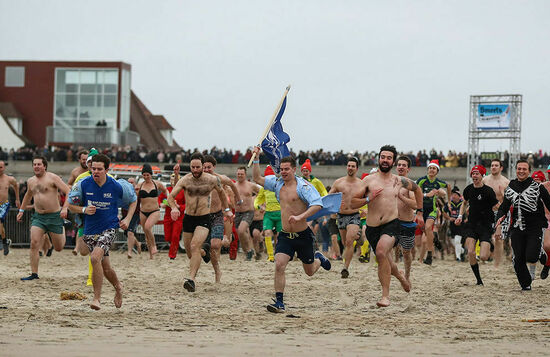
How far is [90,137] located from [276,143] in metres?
47.5

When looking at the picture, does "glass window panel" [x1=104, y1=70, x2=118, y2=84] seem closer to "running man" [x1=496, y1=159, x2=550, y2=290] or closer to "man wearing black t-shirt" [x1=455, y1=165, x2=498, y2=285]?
"man wearing black t-shirt" [x1=455, y1=165, x2=498, y2=285]

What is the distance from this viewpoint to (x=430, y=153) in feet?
138

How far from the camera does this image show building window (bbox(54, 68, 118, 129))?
198 ft

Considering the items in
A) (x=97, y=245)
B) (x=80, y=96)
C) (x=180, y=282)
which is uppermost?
(x=80, y=96)

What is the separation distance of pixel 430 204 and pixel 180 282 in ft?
21.2

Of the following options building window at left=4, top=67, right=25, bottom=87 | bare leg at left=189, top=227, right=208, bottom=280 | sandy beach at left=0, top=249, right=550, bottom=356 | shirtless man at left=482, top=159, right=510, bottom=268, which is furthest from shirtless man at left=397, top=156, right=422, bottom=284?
building window at left=4, top=67, right=25, bottom=87

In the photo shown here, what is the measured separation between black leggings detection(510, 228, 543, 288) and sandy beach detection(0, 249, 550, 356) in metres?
0.33

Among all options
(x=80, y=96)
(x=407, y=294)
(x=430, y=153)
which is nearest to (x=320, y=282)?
(x=407, y=294)

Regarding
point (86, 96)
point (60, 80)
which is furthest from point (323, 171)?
point (60, 80)

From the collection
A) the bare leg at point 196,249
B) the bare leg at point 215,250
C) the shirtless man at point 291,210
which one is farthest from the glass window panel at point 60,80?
the shirtless man at point 291,210

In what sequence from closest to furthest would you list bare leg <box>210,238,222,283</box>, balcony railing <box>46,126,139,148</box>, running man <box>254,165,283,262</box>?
bare leg <box>210,238,222,283</box>, running man <box>254,165,283,262</box>, balcony railing <box>46,126,139,148</box>

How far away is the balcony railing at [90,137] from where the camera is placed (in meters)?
57.6

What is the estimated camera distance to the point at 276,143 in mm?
12344

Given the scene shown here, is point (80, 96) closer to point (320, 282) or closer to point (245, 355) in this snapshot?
point (320, 282)
